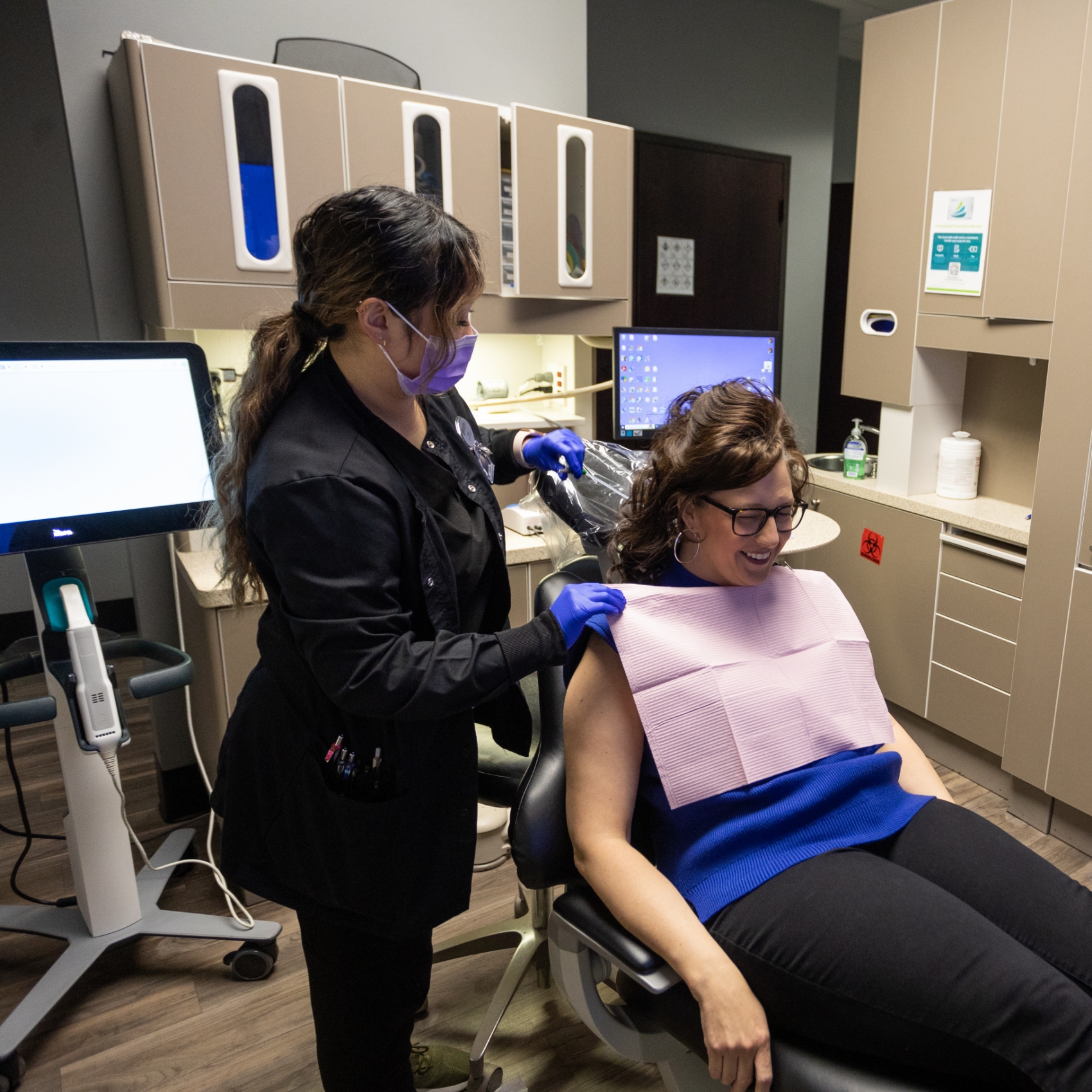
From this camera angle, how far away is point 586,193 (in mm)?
2324

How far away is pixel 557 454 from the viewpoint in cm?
149

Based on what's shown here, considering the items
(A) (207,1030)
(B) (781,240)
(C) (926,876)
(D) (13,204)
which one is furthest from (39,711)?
(B) (781,240)

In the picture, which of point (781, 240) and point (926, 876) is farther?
point (781, 240)

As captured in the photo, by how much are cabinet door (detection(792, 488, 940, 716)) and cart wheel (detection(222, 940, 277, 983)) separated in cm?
167

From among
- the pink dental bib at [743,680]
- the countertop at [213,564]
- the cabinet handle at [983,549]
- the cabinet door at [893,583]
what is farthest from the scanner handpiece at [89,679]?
the cabinet handle at [983,549]

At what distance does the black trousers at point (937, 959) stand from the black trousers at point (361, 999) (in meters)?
0.46

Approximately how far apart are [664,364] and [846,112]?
388cm

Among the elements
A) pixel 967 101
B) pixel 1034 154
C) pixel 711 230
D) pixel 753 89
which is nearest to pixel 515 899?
pixel 1034 154

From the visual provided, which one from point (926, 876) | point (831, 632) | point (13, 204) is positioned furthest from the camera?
point (13, 204)

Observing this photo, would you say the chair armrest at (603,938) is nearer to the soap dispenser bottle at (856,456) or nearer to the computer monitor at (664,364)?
the computer monitor at (664,364)

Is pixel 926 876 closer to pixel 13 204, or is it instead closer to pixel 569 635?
pixel 569 635

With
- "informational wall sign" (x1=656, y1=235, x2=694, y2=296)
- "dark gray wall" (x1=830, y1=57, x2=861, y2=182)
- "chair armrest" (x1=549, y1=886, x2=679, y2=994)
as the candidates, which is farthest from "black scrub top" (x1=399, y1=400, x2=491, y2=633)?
"dark gray wall" (x1=830, y1=57, x2=861, y2=182)

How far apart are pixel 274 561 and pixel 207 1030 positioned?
47.1 inches

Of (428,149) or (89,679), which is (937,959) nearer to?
(89,679)
